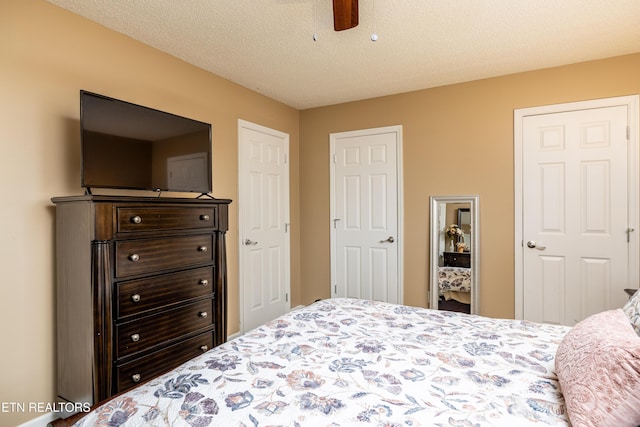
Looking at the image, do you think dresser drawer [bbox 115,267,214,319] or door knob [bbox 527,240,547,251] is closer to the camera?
dresser drawer [bbox 115,267,214,319]

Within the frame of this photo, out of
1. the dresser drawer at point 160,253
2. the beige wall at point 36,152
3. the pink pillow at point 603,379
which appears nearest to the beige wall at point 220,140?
the beige wall at point 36,152

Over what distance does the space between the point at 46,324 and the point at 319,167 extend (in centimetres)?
296

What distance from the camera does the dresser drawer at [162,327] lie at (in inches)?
73.6

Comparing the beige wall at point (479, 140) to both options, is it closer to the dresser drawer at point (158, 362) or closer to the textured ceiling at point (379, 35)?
the textured ceiling at point (379, 35)

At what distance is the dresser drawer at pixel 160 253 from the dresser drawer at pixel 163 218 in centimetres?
8

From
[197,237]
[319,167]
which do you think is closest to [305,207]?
[319,167]

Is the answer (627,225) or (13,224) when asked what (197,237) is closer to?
(13,224)

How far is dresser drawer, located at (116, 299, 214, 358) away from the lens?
187 centimetres

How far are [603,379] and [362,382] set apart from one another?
2.26 ft

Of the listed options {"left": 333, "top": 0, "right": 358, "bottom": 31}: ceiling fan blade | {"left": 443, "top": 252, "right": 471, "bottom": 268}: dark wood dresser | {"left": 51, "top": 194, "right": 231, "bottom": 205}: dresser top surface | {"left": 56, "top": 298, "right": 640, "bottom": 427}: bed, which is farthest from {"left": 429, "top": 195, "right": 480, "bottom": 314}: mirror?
{"left": 51, "top": 194, "right": 231, "bottom": 205}: dresser top surface

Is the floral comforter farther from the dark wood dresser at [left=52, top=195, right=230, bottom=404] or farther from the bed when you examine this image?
the dark wood dresser at [left=52, top=195, right=230, bottom=404]

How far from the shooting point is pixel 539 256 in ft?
10.1

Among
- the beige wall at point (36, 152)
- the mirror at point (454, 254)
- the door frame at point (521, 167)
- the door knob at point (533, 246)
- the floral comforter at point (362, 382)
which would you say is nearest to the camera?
the floral comforter at point (362, 382)

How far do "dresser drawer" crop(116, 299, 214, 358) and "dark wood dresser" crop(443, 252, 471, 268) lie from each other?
232cm
